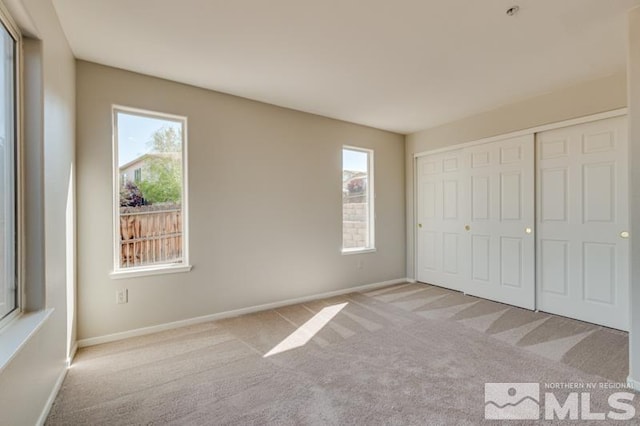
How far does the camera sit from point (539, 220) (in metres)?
3.53

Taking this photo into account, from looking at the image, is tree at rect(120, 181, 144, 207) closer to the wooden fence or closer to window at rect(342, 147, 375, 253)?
the wooden fence

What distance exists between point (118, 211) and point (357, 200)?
9.99 feet

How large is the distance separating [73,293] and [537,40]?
4.21 m

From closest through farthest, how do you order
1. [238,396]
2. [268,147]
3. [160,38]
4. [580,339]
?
[238,396], [160,38], [580,339], [268,147]

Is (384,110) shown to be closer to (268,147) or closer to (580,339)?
(268,147)

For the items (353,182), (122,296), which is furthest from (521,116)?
(122,296)

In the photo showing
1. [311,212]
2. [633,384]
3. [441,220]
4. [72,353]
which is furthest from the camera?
[441,220]

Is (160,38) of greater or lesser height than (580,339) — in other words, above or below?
above

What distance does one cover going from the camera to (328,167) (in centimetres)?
421

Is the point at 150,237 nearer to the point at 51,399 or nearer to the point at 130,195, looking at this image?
the point at 130,195

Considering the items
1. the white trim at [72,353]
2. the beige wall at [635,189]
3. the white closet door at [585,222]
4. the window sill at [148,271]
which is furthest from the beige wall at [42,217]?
the white closet door at [585,222]

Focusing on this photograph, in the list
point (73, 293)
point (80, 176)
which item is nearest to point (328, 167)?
point (80, 176)

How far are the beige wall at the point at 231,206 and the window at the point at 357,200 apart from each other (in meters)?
0.13

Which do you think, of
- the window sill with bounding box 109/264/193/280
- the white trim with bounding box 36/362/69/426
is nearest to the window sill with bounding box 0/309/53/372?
the white trim with bounding box 36/362/69/426
